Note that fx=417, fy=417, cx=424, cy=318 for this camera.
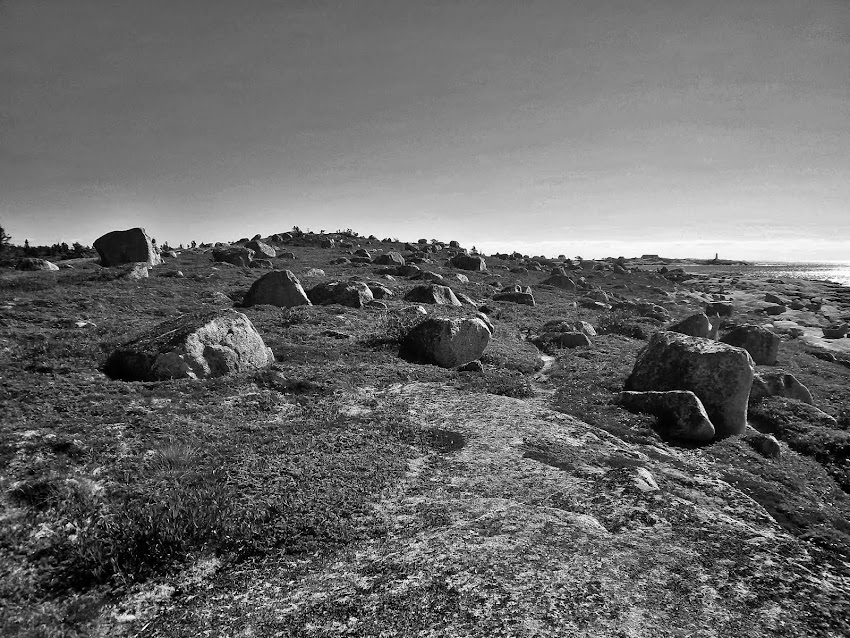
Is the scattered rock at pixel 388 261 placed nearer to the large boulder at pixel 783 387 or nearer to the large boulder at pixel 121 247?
the large boulder at pixel 121 247

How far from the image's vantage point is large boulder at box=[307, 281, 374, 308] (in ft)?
97.3

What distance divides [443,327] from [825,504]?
47.1 feet

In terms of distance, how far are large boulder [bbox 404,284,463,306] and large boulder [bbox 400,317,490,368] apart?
485 inches

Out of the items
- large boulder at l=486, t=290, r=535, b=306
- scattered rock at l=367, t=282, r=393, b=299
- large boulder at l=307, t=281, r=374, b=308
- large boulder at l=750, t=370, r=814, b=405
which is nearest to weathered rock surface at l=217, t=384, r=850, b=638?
large boulder at l=750, t=370, r=814, b=405

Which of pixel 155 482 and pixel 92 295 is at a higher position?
pixel 92 295

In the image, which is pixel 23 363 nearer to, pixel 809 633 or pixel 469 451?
pixel 469 451

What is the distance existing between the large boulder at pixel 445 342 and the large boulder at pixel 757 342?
22.5 metres

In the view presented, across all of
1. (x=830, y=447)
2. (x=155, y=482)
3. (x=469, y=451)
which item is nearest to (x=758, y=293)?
(x=830, y=447)

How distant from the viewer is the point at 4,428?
381 inches

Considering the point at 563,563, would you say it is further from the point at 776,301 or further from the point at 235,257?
the point at 776,301

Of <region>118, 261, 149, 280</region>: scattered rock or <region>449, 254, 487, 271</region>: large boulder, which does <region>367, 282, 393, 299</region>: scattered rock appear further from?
<region>449, 254, 487, 271</region>: large boulder

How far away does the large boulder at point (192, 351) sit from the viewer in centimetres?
1398

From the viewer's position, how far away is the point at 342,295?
98.3ft

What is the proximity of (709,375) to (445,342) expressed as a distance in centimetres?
1078
